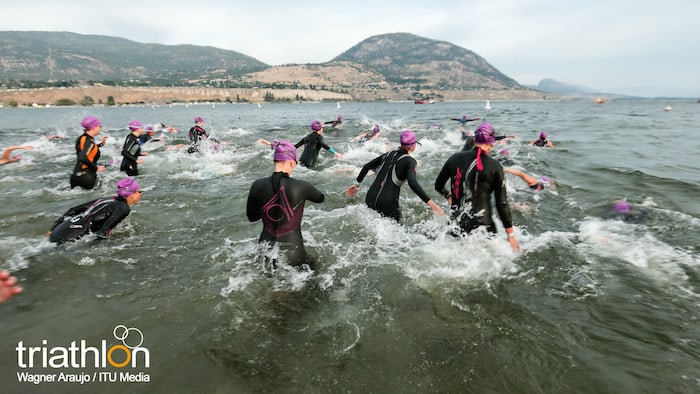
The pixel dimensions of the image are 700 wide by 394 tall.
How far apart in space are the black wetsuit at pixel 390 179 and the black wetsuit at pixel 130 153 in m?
8.51

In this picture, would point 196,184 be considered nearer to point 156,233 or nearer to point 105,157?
→ point 156,233

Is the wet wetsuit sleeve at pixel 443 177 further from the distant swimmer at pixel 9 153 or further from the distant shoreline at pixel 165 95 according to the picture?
the distant shoreline at pixel 165 95

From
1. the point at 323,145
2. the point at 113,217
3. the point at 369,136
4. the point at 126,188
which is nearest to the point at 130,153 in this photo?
the point at 126,188

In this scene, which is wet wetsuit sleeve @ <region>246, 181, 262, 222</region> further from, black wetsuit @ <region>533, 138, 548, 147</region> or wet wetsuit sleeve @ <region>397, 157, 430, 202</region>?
black wetsuit @ <region>533, 138, 548, 147</region>

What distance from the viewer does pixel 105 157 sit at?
1770 centimetres

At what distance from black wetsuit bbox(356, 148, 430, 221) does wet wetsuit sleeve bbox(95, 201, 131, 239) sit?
15.1 ft

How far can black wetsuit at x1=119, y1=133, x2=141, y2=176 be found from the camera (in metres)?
11.2

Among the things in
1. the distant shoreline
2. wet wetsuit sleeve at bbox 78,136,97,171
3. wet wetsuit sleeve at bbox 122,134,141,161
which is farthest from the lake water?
the distant shoreline

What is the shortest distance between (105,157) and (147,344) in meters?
17.4

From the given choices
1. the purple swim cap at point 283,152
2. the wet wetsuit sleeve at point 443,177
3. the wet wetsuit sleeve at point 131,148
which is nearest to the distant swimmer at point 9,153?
the wet wetsuit sleeve at point 131,148

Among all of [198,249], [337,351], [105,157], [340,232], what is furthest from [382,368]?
[105,157]

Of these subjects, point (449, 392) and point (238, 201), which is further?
point (238, 201)

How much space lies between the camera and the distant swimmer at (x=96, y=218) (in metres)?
6.25

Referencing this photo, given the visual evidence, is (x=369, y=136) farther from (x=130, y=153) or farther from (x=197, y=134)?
(x=130, y=153)
